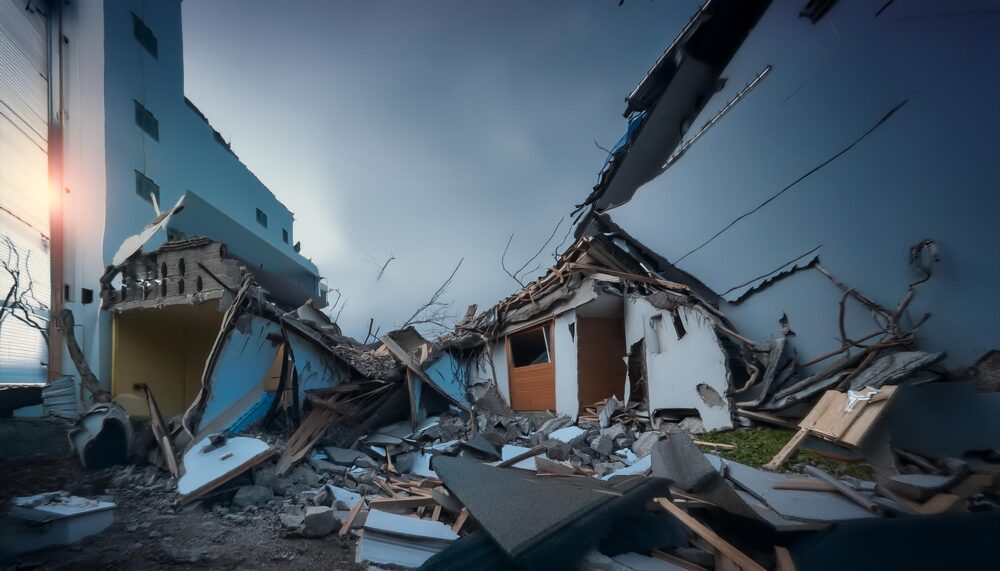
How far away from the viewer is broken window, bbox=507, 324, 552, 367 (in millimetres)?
9195

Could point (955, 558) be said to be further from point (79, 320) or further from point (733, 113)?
point (79, 320)

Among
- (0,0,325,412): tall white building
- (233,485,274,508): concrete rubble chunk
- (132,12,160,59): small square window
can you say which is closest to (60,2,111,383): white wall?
(0,0,325,412): tall white building

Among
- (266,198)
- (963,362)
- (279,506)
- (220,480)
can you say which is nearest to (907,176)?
(963,362)

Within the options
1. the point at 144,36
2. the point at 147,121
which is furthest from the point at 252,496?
the point at 144,36

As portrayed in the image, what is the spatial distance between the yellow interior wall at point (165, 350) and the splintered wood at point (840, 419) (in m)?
7.01

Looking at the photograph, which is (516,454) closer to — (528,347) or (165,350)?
(528,347)

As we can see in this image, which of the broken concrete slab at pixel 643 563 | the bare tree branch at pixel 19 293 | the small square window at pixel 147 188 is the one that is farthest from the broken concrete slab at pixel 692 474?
the small square window at pixel 147 188

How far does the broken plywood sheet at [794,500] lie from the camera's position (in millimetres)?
2719

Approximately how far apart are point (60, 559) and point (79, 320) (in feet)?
21.6

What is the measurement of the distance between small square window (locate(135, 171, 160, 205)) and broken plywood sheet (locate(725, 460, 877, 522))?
12.2 m

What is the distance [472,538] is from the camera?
97.4 inches

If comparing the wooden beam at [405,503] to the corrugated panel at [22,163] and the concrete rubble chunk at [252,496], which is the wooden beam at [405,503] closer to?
the concrete rubble chunk at [252,496]

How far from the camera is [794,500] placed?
3.01m

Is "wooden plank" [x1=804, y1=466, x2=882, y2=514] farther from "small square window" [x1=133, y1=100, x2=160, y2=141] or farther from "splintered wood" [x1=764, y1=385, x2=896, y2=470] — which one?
"small square window" [x1=133, y1=100, x2=160, y2=141]
